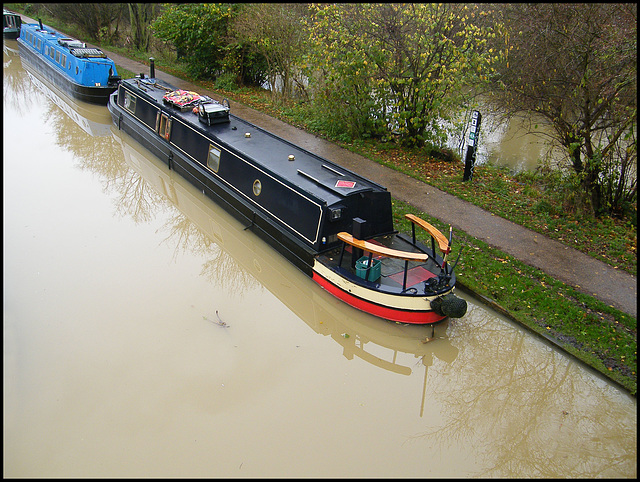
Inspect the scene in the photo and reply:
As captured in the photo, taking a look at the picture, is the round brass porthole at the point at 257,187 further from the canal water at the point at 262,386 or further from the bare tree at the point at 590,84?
the bare tree at the point at 590,84

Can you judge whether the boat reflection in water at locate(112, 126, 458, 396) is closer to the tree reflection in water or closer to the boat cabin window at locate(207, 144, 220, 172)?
the tree reflection in water

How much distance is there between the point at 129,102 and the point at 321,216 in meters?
7.33

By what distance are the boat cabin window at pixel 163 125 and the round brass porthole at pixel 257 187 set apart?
3261 mm

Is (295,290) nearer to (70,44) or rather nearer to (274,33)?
(274,33)

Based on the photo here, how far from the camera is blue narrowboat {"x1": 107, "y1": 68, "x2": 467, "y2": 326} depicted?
21.0 feet

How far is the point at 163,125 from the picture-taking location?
1048cm

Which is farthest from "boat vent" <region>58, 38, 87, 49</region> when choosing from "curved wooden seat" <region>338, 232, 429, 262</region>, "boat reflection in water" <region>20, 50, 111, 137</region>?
"curved wooden seat" <region>338, 232, 429, 262</region>

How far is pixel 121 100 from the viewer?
12367mm

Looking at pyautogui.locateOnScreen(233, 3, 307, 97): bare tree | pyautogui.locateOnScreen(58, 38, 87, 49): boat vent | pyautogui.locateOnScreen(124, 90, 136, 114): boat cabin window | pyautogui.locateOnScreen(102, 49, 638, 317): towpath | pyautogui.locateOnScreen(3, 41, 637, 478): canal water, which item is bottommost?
pyautogui.locateOnScreen(3, 41, 637, 478): canal water

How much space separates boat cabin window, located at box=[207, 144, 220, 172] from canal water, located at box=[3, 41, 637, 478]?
5.93 feet

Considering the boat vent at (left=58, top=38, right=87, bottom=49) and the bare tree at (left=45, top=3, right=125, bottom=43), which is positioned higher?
the bare tree at (left=45, top=3, right=125, bottom=43)

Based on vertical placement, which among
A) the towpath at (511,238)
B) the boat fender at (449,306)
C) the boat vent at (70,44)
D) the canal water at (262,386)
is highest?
the boat vent at (70,44)

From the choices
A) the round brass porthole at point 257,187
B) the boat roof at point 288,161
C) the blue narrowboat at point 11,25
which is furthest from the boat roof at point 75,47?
the round brass porthole at point 257,187

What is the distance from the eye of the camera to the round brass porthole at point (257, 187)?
7.97 m
